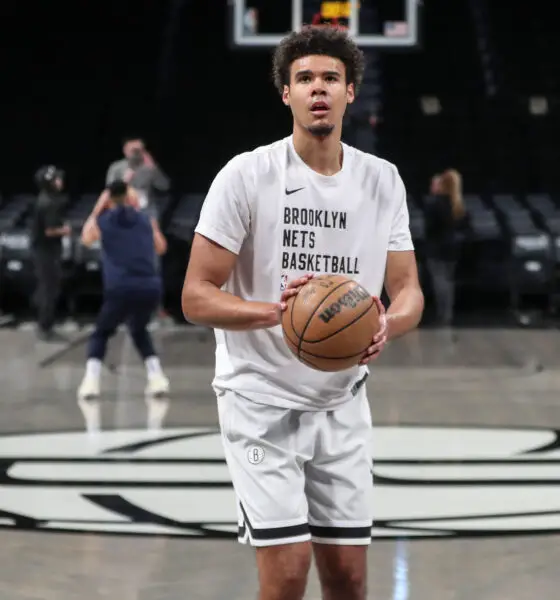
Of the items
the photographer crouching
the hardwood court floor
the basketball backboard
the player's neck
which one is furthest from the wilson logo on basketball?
the basketball backboard

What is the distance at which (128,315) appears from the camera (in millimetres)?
9289

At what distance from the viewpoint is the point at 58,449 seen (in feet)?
24.8

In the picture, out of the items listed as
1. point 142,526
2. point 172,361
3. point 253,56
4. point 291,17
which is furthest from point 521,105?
point 142,526

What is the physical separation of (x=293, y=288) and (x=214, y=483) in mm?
3591

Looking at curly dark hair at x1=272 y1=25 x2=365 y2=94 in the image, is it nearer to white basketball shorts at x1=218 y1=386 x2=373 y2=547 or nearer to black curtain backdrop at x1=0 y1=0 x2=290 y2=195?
white basketball shorts at x1=218 y1=386 x2=373 y2=547

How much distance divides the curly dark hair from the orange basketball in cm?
58

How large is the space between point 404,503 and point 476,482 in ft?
2.12

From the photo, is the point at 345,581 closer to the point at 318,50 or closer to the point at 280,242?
the point at 280,242

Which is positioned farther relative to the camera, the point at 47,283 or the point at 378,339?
the point at 47,283

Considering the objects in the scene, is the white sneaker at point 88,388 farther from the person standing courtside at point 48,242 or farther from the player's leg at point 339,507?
the player's leg at point 339,507

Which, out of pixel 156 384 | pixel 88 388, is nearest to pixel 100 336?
pixel 88 388

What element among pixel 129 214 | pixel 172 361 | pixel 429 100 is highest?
pixel 429 100

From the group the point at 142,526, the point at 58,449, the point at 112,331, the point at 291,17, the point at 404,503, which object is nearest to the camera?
the point at 142,526

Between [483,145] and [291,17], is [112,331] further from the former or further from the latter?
[483,145]
